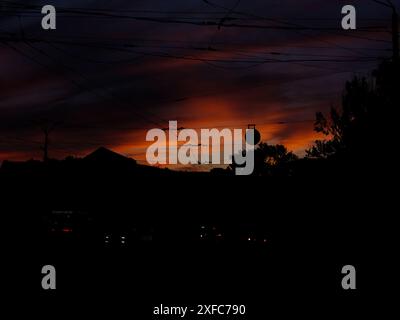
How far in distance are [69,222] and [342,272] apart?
78.4 ft

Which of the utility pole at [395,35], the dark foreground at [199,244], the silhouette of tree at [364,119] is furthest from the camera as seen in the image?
the silhouette of tree at [364,119]

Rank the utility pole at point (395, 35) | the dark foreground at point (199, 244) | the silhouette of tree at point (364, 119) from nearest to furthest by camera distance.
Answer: the dark foreground at point (199, 244) < the utility pole at point (395, 35) < the silhouette of tree at point (364, 119)

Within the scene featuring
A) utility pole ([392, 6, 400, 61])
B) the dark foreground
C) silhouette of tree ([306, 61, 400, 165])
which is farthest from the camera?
silhouette of tree ([306, 61, 400, 165])

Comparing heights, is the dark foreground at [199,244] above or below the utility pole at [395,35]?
below

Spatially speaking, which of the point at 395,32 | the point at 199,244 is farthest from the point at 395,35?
the point at 199,244

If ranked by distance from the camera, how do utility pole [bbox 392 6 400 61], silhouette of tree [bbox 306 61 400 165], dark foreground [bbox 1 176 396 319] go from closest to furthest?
dark foreground [bbox 1 176 396 319] < utility pole [bbox 392 6 400 61] < silhouette of tree [bbox 306 61 400 165]

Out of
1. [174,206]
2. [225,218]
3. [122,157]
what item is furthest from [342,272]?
[122,157]

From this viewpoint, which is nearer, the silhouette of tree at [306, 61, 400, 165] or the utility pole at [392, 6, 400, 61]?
the utility pole at [392, 6, 400, 61]

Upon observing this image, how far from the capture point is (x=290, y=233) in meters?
33.7

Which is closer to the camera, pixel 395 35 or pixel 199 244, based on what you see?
pixel 395 35

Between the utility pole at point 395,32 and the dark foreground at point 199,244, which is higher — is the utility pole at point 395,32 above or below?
above

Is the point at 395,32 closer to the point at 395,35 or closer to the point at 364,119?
the point at 395,35

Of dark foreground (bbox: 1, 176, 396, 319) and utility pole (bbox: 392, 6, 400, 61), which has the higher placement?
utility pole (bbox: 392, 6, 400, 61)

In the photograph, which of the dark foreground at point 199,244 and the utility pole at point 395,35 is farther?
the utility pole at point 395,35
